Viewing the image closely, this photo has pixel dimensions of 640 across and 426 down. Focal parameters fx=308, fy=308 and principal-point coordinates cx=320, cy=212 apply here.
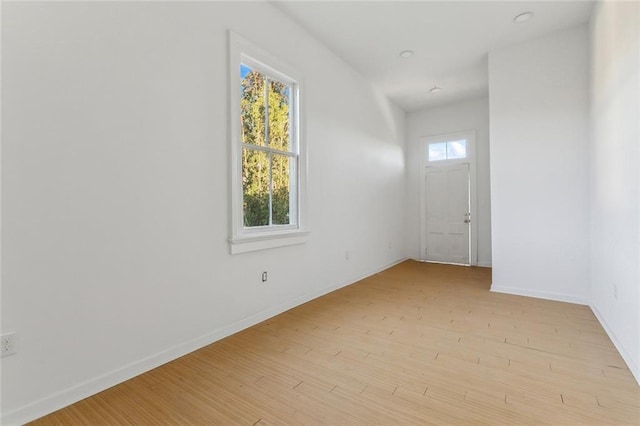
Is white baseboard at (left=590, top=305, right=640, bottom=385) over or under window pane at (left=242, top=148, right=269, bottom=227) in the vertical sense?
under

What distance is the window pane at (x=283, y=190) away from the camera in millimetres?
3229

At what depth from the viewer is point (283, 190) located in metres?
3.35

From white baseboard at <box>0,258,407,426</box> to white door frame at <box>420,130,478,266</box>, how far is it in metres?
4.27

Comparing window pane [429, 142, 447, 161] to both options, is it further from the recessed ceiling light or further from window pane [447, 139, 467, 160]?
the recessed ceiling light

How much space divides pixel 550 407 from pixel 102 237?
272 cm

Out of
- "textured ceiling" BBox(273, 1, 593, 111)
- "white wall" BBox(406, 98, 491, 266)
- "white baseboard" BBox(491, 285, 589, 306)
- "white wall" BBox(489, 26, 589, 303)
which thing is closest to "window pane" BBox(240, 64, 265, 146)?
"textured ceiling" BBox(273, 1, 593, 111)

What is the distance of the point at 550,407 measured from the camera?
166 centimetres

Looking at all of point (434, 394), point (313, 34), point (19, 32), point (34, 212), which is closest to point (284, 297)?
point (434, 394)

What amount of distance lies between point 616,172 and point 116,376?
3.88 metres

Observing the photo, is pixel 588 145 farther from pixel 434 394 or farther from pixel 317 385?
pixel 317 385

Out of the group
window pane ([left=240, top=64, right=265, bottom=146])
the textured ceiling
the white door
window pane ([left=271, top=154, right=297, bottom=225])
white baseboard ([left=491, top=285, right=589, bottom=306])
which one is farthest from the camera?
the white door

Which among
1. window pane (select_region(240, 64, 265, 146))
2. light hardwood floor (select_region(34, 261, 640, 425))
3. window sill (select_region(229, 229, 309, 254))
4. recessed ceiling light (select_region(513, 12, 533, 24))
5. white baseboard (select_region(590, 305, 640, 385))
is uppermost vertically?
recessed ceiling light (select_region(513, 12, 533, 24))

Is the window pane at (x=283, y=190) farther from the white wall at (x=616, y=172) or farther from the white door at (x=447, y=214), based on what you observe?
the white door at (x=447, y=214)

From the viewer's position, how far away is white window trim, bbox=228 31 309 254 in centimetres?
263
